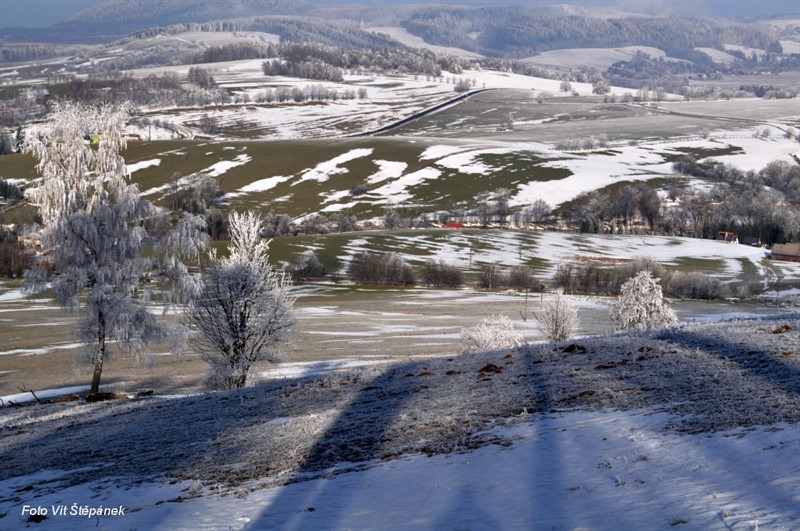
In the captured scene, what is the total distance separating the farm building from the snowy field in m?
109

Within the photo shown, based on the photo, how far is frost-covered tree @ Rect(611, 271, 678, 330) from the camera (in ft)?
146

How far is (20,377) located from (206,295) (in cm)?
1928

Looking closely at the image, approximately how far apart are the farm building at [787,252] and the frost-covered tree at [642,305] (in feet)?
286

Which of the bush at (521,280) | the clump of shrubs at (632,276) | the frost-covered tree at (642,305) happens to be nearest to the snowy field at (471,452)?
the frost-covered tree at (642,305)

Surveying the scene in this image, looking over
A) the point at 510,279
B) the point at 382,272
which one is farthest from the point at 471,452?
the point at 382,272

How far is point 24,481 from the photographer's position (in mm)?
16750

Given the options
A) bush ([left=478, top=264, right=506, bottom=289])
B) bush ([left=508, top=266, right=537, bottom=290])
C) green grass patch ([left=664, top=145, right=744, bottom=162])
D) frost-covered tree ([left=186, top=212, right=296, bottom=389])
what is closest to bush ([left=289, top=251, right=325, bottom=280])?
bush ([left=478, top=264, right=506, bottom=289])

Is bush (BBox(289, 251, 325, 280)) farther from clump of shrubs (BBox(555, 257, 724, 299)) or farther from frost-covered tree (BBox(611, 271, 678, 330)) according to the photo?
frost-covered tree (BBox(611, 271, 678, 330))

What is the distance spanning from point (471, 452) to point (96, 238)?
2379 centimetres

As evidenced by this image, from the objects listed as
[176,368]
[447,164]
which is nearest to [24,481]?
[176,368]

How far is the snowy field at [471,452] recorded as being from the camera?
11.5 meters

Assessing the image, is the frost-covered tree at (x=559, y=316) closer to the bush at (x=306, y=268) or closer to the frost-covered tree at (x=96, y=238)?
the frost-covered tree at (x=96, y=238)

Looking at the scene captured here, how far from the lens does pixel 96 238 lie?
33.7 m

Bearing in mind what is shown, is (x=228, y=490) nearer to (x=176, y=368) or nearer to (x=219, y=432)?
(x=219, y=432)
